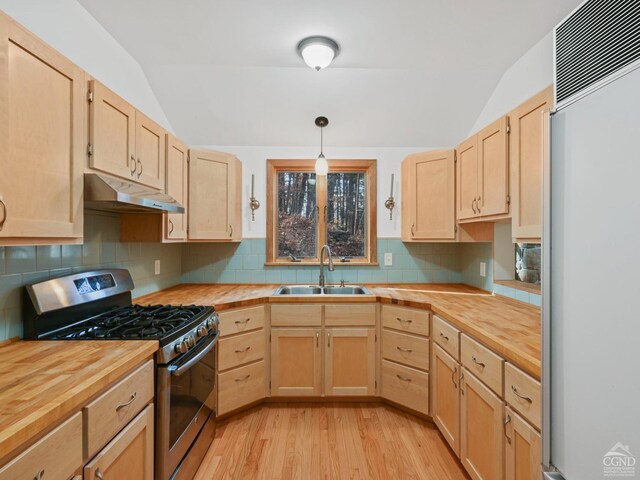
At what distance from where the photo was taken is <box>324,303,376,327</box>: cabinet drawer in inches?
96.3

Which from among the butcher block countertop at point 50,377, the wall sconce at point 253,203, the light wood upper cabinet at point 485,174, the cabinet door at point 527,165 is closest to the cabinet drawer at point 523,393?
the cabinet door at point 527,165

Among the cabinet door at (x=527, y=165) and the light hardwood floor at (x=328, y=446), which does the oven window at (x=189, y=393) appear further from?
the cabinet door at (x=527, y=165)

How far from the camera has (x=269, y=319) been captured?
96.0 inches

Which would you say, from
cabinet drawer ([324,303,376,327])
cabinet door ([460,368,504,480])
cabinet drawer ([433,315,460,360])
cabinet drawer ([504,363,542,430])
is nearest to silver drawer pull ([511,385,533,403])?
cabinet drawer ([504,363,542,430])

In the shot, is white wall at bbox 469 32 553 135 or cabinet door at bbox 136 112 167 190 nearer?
cabinet door at bbox 136 112 167 190

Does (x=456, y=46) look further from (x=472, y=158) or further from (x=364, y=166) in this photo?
(x=364, y=166)

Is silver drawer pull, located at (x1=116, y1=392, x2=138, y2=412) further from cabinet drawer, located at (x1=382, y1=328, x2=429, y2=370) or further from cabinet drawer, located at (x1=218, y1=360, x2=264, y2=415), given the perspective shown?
cabinet drawer, located at (x1=382, y1=328, x2=429, y2=370)

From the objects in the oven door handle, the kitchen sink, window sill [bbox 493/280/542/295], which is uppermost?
window sill [bbox 493/280/542/295]

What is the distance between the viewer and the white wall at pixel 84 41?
58.4 inches

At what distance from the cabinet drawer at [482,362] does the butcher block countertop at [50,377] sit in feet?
4.99

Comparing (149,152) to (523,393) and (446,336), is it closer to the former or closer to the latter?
(446,336)

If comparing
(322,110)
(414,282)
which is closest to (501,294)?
(414,282)

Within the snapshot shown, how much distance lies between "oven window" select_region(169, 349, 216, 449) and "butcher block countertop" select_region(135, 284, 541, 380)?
0.44 meters

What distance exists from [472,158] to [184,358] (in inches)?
88.6
